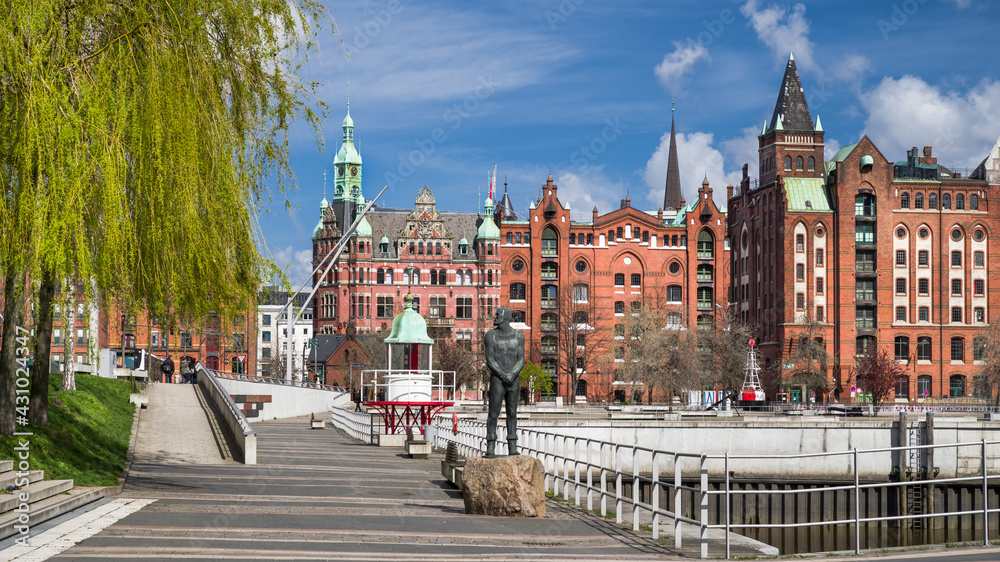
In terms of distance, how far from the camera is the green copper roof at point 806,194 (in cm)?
9156

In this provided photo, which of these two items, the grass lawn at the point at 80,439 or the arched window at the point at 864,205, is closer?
the grass lawn at the point at 80,439

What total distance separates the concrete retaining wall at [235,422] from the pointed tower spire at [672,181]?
117422 mm

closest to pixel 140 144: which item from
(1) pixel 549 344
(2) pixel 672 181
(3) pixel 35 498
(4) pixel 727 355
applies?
(3) pixel 35 498

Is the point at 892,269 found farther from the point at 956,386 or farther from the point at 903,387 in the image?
the point at 956,386

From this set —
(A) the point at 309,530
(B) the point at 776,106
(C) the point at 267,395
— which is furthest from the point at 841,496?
(B) the point at 776,106

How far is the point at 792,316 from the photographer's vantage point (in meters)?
90.8

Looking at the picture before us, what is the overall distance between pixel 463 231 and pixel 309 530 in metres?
95.4

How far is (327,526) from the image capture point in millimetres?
13508

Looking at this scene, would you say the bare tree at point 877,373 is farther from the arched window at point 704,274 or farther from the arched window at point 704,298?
the arched window at point 704,274

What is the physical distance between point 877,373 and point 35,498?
78049 millimetres

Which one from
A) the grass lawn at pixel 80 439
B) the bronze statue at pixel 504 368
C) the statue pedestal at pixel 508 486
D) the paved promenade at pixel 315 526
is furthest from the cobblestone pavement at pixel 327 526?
the bronze statue at pixel 504 368

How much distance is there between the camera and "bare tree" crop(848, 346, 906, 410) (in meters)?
82.3

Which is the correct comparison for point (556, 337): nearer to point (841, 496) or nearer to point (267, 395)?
point (267, 395)

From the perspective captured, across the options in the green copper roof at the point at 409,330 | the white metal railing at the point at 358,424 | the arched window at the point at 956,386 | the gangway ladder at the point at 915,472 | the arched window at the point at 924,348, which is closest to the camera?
the green copper roof at the point at 409,330
